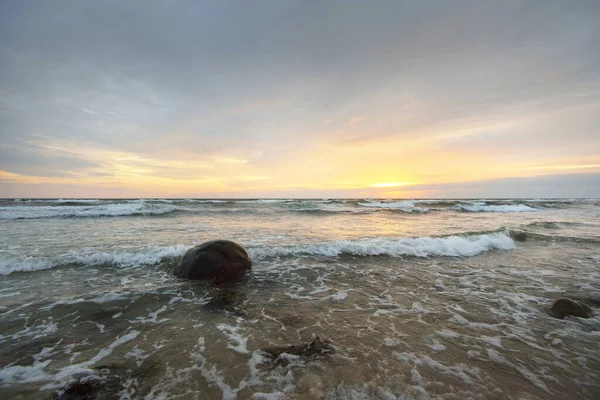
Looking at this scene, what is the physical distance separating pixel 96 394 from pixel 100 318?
212 centimetres

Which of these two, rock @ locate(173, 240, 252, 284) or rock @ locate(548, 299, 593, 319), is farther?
rock @ locate(173, 240, 252, 284)

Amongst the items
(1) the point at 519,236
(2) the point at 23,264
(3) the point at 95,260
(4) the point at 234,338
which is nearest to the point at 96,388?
(4) the point at 234,338

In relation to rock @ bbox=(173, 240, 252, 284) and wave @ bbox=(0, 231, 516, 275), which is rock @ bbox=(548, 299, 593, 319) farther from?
rock @ bbox=(173, 240, 252, 284)

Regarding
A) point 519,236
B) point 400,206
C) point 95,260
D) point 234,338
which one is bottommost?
point 234,338

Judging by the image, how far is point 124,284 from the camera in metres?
5.96

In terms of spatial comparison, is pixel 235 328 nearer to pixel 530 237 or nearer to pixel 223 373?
pixel 223 373

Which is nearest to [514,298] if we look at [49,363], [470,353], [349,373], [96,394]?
[470,353]

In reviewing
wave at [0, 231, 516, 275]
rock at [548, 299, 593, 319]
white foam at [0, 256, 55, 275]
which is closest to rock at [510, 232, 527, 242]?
wave at [0, 231, 516, 275]

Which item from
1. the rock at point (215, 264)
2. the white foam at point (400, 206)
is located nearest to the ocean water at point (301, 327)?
the rock at point (215, 264)

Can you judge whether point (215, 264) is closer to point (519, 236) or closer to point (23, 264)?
point (23, 264)

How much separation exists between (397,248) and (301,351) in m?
6.73

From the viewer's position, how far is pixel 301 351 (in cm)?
340

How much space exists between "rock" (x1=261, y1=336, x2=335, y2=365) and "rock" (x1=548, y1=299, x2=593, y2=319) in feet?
13.3

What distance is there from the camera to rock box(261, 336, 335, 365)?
10.8 ft
